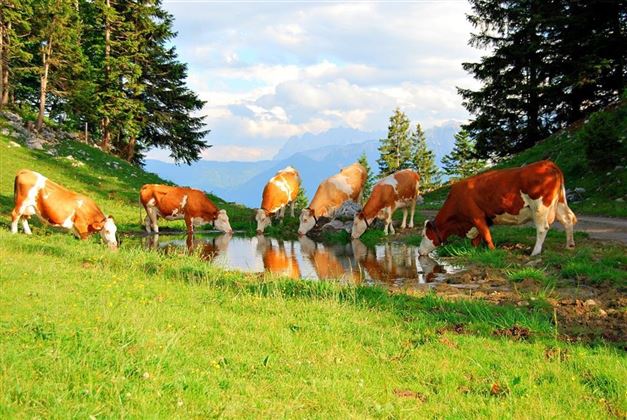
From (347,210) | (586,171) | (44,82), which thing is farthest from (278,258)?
(44,82)

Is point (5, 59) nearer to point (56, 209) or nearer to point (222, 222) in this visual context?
point (222, 222)

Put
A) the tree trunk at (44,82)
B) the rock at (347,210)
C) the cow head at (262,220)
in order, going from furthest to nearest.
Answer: the tree trunk at (44,82) → the rock at (347,210) → the cow head at (262,220)

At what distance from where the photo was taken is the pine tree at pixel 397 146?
2788 inches

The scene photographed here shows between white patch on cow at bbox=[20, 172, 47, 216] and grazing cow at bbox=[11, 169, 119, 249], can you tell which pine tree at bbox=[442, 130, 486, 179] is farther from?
white patch on cow at bbox=[20, 172, 47, 216]

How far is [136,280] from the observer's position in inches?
383

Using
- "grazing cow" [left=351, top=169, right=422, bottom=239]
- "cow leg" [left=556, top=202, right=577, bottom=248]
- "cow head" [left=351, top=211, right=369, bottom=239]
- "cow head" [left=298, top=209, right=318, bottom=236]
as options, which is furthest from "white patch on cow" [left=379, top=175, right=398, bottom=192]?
"cow leg" [left=556, top=202, right=577, bottom=248]

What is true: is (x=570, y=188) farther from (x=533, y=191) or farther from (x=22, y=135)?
(x=22, y=135)

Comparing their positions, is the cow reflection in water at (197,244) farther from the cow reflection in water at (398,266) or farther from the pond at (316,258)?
the cow reflection in water at (398,266)

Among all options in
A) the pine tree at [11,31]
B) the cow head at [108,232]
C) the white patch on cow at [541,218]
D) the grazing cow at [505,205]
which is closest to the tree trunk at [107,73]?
the pine tree at [11,31]

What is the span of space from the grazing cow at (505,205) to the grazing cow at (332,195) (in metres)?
6.98

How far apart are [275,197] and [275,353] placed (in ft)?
56.4

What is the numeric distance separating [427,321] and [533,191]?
665cm

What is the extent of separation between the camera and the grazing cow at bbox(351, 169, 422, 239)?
1939 cm

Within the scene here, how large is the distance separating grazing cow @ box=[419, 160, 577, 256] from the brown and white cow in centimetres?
957
